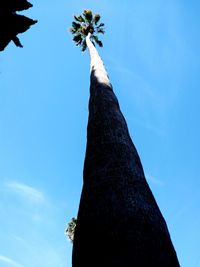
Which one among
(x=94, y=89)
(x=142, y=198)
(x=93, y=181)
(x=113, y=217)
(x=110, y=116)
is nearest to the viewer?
(x=113, y=217)

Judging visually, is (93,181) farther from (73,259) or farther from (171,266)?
(171,266)

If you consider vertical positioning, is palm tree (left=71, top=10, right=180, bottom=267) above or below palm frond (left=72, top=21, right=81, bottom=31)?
below

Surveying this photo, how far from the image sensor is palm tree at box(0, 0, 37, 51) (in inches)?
219

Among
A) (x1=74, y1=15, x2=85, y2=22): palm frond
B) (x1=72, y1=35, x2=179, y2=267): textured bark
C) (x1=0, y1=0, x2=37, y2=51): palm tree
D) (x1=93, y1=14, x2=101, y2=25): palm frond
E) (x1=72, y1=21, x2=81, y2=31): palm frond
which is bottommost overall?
(x1=72, y1=35, x2=179, y2=267): textured bark

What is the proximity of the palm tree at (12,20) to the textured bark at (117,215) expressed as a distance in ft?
8.59

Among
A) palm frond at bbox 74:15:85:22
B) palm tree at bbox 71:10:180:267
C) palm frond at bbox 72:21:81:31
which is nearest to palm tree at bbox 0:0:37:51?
palm tree at bbox 71:10:180:267

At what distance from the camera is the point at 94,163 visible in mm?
4219

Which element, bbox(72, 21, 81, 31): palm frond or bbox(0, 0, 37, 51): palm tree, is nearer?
bbox(0, 0, 37, 51): palm tree

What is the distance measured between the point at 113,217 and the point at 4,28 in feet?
14.1

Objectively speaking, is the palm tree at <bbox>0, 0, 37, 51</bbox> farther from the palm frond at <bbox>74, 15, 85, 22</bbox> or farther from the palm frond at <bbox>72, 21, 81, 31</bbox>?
the palm frond at <bbox>74, 15, 85, 22</bbox>

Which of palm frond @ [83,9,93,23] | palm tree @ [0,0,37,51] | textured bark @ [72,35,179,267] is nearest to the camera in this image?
textured bark @ [72,35,179,267]

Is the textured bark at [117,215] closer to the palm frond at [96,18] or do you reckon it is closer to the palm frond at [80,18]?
the palm frond at [96,18]


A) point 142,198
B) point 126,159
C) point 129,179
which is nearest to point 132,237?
point 142,198

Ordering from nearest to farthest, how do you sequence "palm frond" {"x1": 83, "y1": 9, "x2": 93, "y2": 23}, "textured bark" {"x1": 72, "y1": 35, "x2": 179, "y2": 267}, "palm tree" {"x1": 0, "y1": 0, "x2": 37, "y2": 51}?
"textured bark" {"x1": 72, "y1": 35, "x2": 179, "y2": 267} < "palm tree" {"x1": 0, "y1": 0, "x2": 37, "y2": 51} < "palm frond" {"x1": 83, "y1": 9, "x2": 93, "y2": 23}
